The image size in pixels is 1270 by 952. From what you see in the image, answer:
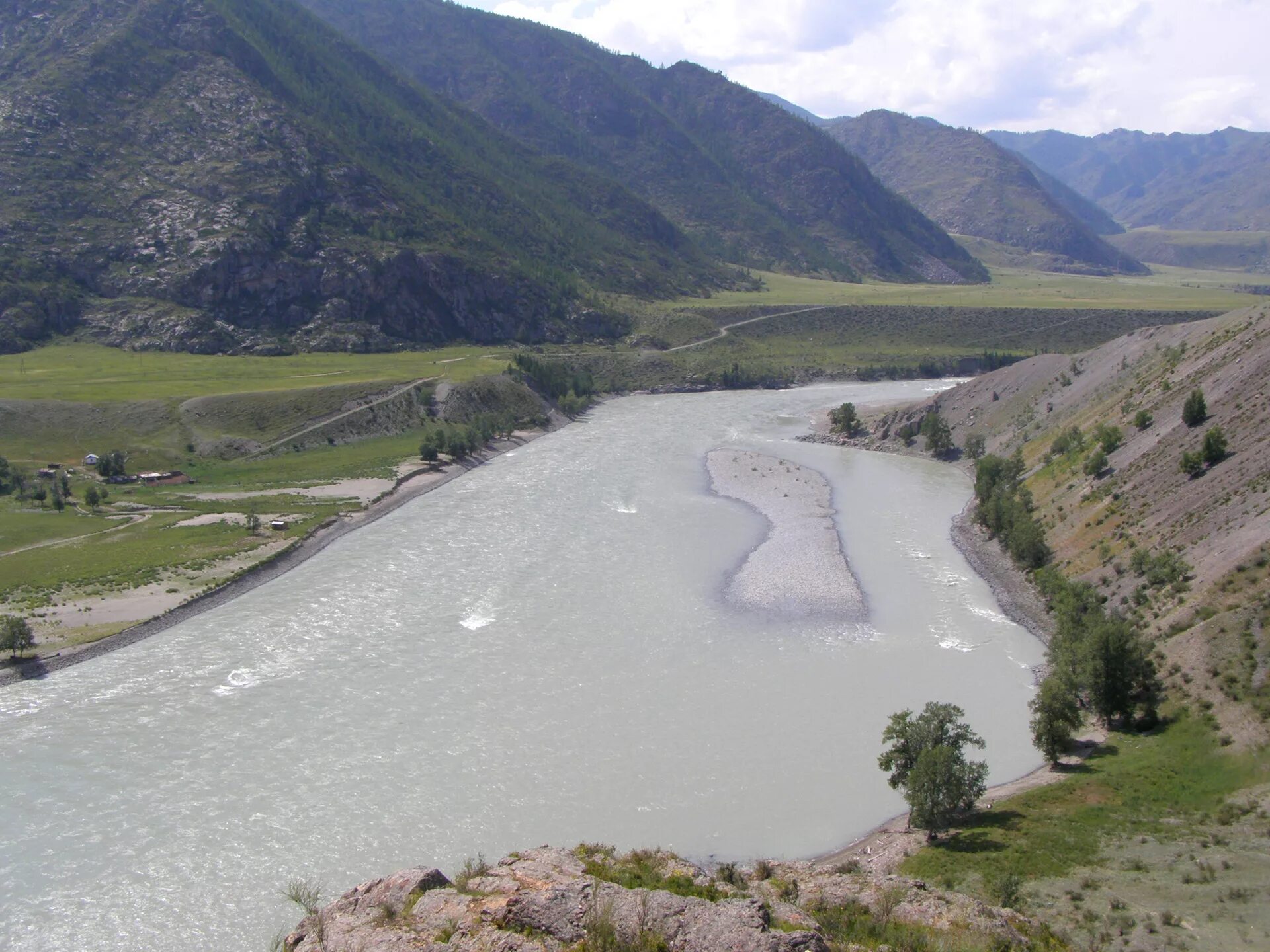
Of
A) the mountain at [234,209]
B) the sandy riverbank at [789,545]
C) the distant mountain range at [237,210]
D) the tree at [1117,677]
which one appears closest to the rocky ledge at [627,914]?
the tree at [1117,677]

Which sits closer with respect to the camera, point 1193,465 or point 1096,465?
point 1193,465

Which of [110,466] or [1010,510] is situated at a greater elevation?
[110,466]

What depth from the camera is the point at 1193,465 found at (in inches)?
1831

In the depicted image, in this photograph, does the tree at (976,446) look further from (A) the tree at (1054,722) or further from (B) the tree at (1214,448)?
(A) the tree at (1054,722)

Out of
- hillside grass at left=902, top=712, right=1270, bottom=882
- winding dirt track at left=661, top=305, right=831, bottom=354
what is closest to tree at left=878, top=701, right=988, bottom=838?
hillside grass at left=902, top=712, right=1270, bottom=882

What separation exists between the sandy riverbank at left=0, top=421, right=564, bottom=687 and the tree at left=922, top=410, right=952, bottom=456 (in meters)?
41.2

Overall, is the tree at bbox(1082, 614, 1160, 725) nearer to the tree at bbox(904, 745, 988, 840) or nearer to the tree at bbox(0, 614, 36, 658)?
the tree at bbox(904, 745, 988, 840)

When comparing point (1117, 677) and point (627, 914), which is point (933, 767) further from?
point (627, 914)

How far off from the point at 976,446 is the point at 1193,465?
34529 millimetres

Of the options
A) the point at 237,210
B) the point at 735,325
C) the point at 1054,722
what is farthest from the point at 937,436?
the point at 237,210

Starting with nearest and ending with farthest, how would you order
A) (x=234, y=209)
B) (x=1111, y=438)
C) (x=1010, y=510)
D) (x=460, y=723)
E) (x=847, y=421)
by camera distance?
(x=460, y=723), (x=1010, y=510), (x=1111, y=438), (x=847, y=421), (x=234, y=209)

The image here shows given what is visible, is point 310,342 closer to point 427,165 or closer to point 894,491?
point 427,165

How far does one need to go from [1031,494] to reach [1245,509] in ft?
63.6

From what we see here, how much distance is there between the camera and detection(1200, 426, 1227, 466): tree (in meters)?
46.0
